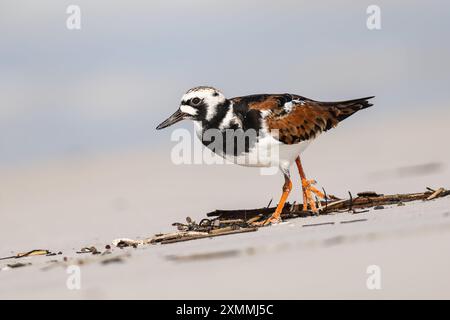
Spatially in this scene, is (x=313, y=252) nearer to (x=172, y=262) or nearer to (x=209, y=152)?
(x=172, y=262)

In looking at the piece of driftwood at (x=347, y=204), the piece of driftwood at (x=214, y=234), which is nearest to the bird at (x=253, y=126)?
the piece of driftwood at (x=347, y=204)

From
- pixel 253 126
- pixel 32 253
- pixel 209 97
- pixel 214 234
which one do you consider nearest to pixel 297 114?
pixel 253 126

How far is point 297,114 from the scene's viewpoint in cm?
1010

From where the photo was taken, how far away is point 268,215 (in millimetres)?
10023

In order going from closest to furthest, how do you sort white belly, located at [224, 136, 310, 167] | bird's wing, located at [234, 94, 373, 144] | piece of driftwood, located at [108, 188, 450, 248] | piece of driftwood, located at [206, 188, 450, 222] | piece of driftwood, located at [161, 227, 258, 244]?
piece of driftwood, located at [161, 227, 258, 244] < white belly, located at [224, 136, 310, 167] < piece of driftwood, located at [108, 188, 450, 248] < bird's wing, located at [234, 94, 373, 144] < piece of driftwood, located at [206, 188, 450, 222]

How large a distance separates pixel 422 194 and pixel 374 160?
11.2 ft

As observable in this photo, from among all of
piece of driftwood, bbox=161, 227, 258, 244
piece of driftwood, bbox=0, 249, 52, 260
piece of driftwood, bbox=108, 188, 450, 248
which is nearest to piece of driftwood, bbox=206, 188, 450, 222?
piece of driftwood, bbox=108, 188, 450, 248

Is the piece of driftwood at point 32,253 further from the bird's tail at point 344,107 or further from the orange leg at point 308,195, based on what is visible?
the bird's tail at point 344,107

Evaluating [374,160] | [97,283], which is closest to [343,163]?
[374,160]

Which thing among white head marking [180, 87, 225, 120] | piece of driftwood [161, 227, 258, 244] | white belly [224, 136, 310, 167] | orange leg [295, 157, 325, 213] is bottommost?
piece of driftwood [161, 227, 258, 244]

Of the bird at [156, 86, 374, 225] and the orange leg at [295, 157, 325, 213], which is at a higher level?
the bird at [156, 86, 374, 225]

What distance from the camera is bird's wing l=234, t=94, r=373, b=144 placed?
9719 millimetres

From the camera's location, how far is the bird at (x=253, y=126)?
9.50 metres

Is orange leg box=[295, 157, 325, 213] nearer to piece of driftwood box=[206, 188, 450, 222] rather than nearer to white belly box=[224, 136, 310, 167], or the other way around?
piece of driftwood box=[206, 188, 450, 222]
